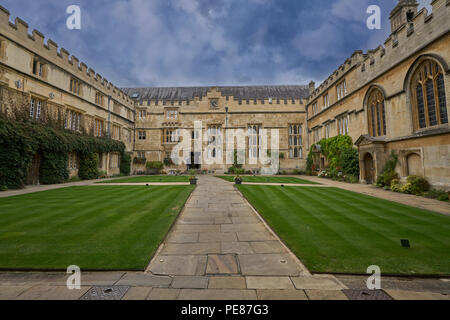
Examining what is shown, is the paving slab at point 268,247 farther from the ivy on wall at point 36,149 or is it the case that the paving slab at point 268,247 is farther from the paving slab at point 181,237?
the ivy on wall at point 36,149

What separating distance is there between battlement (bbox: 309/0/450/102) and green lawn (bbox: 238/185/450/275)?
923 cm

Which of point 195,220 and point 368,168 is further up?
point 368,168

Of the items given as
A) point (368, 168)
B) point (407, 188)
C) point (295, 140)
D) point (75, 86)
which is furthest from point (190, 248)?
point (295, 140)

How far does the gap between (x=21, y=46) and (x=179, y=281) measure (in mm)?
18640

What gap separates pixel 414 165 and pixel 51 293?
15510 millimetres

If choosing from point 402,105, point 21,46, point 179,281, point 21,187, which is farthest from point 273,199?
point 21,46

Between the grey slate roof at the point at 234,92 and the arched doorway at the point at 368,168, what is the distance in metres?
19.1

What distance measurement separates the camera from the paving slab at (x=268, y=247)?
398 centimetres

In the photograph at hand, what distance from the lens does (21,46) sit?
1323 centimetres

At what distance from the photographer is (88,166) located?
61.4 feet

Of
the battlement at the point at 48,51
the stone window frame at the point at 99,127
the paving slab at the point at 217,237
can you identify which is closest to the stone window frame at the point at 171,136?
the stone window frame at the point at 99,127

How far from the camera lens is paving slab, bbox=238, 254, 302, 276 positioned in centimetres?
316

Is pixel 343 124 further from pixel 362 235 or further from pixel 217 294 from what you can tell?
pixel 217 294

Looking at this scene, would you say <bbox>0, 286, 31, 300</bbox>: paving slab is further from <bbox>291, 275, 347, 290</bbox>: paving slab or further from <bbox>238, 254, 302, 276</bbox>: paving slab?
<bbox>291, 275, 347, 290</bbox>: paving slab
